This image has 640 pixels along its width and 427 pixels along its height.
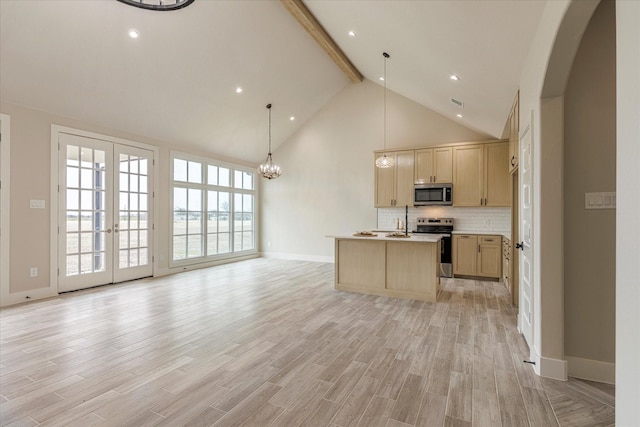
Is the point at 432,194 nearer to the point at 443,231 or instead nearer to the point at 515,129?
the point at 443,231

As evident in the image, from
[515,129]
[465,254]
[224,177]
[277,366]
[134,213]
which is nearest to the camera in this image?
[277,366]

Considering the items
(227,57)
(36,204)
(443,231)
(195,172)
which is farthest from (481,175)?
(36,204)

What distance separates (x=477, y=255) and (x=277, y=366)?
182 inches

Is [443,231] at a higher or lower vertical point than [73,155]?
lower

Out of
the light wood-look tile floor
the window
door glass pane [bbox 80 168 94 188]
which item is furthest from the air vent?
door glass pane [bbox 80 168 94 188]

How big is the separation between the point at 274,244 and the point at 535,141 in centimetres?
705

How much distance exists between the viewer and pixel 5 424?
1806 millimetres

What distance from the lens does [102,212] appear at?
17.2ft

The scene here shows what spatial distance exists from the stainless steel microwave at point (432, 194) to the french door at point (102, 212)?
210 inches

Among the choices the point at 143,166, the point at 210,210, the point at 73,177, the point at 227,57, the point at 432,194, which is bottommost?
the point at 210,210

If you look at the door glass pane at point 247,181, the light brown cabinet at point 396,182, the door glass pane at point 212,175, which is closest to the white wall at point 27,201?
the door glass pane at point 212,175

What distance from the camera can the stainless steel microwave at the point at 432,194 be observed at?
6.21 metres
